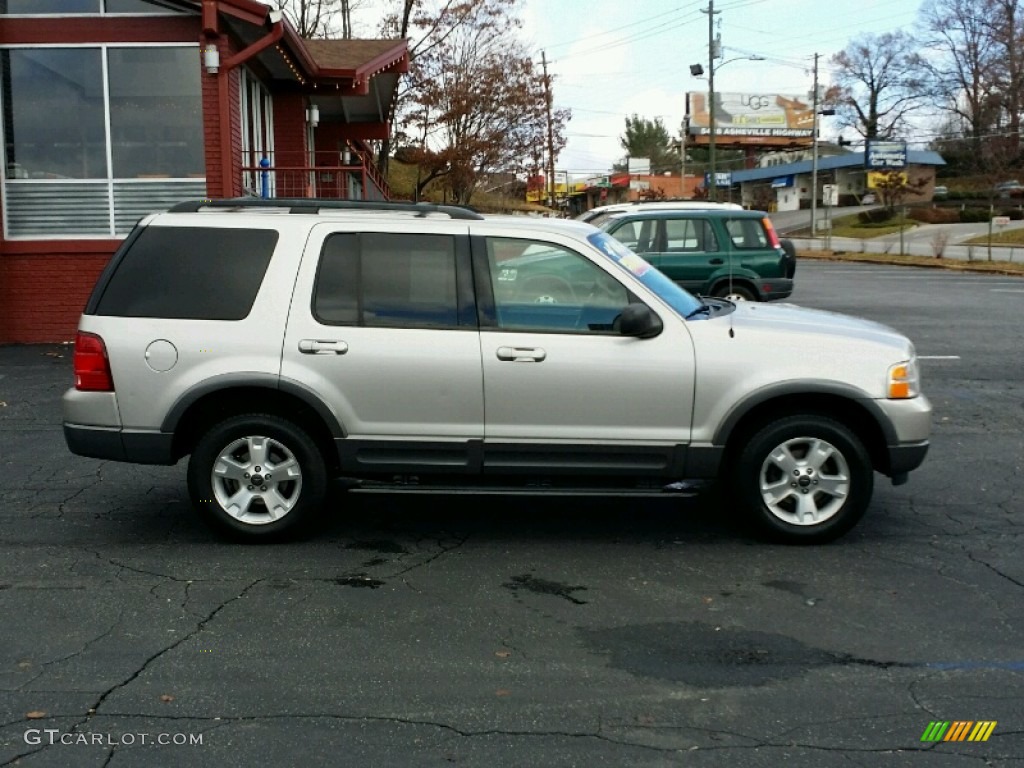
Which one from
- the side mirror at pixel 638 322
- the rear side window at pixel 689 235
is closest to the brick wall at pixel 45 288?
the rear side window at pixel 689 235

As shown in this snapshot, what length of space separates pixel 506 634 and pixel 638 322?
1868mm

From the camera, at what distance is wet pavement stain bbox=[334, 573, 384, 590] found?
5.61 m

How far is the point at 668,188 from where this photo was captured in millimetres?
93125

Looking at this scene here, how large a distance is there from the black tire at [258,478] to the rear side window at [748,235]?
1174 cm

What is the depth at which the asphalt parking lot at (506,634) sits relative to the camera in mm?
3941

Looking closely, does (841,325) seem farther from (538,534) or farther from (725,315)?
(538,534)

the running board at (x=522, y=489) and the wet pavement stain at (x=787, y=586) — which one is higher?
the running board at (x=522, y=489)

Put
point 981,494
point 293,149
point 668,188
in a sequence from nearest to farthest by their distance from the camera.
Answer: point 981,494 < point 293,149 < point 668,188

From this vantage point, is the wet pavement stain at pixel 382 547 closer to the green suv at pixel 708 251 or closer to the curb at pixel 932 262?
the green suv at pixel 708 251

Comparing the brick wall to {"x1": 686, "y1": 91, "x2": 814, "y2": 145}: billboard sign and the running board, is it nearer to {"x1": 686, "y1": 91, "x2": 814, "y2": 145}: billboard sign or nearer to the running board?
the running board

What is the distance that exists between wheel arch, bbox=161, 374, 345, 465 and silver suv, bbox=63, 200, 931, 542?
0.01 meters

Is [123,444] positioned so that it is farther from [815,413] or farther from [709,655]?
[815,413]

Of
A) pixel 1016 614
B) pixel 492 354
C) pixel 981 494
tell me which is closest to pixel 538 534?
pixel 492 354

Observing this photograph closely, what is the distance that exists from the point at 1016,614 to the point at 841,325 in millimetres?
1933
